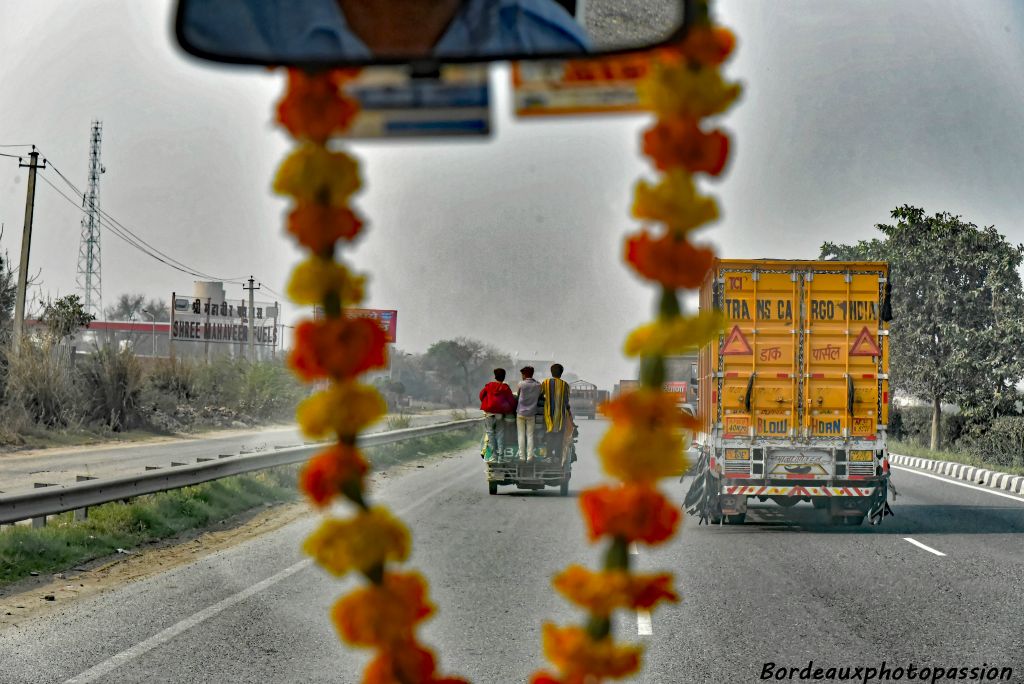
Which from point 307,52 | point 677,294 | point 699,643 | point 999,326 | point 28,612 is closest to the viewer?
point 677,294

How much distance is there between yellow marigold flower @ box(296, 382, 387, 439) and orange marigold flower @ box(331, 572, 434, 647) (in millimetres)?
125

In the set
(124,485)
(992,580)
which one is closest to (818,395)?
(992,580)

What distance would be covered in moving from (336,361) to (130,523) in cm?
1311

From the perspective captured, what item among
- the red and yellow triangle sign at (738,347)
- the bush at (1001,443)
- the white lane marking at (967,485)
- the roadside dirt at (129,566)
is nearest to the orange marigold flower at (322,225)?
the roadside dirt at (129,566)

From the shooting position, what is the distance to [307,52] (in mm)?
912

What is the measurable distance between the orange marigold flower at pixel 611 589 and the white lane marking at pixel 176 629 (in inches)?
215

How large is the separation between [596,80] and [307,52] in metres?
0.25

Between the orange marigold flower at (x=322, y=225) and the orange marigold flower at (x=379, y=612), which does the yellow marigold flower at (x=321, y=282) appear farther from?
the orange marigold flower at (x=379, y=612)

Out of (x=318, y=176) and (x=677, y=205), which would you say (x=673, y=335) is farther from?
(x=318, y=176)

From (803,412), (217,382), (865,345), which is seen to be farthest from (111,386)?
(865,345)

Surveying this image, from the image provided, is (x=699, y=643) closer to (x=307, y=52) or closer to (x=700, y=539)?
(x=700, y=539)

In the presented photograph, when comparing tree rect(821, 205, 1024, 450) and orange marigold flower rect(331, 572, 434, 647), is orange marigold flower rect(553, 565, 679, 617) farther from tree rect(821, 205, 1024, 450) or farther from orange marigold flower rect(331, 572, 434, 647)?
tree rect(821, 205, 1024, 450)

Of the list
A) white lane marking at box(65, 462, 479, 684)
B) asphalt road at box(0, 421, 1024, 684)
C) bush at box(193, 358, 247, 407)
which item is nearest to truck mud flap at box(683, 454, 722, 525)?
asphalt road at box(0, 421, 1024, 684)

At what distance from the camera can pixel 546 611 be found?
919 centimetres
